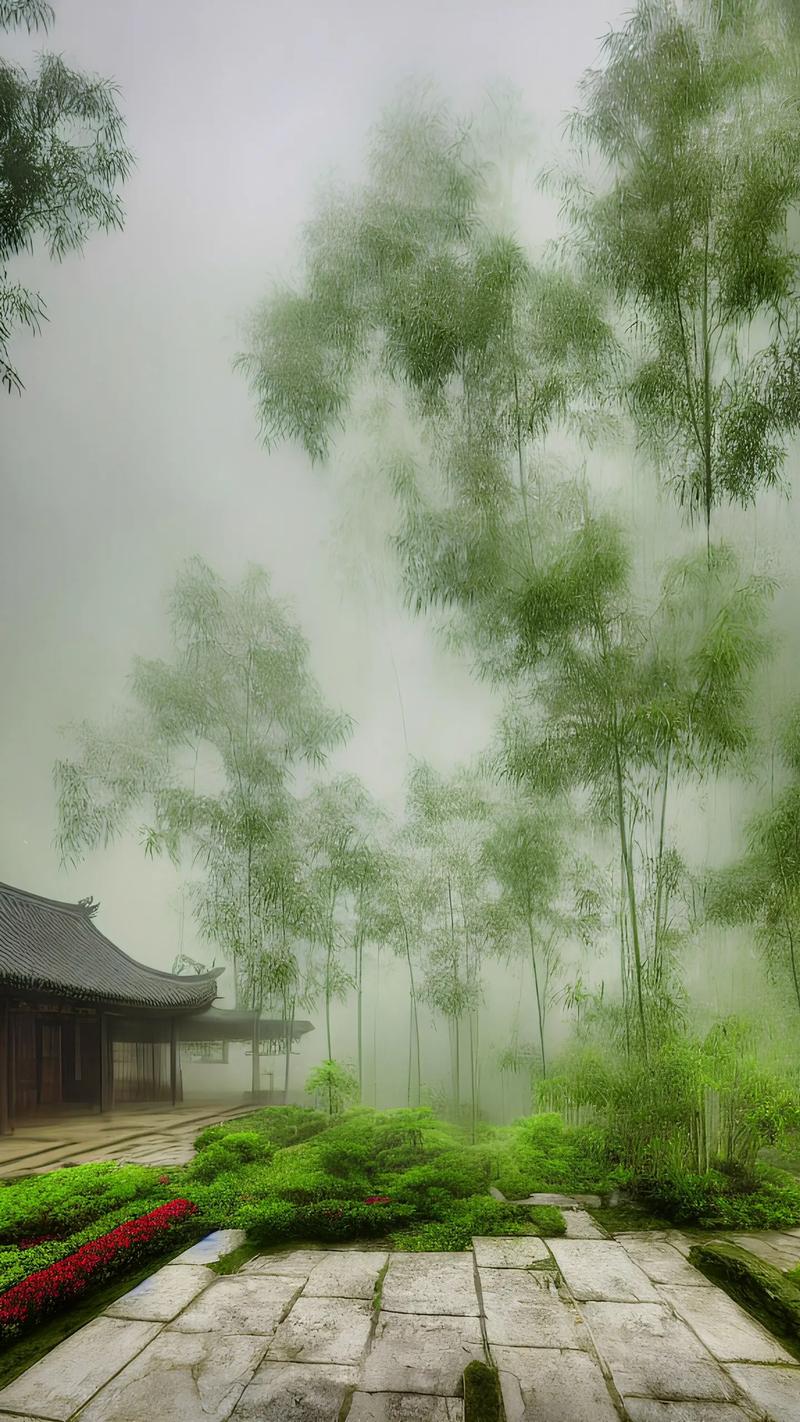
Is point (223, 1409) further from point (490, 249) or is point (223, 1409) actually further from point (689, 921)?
point (490, 249)

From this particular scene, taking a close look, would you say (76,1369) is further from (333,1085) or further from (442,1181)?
(333,1085)

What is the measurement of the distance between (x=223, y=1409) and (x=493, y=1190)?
1.82 m

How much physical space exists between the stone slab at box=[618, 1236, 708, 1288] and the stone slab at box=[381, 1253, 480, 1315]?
2.08 ft

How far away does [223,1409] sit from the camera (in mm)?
2082

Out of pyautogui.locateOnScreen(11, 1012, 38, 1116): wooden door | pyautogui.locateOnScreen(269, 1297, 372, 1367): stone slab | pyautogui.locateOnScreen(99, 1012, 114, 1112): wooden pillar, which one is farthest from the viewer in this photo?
pyautogui.locateOnScreen(99, 1012, 114, 1112): wooden pillar

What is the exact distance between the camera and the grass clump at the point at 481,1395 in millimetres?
2094

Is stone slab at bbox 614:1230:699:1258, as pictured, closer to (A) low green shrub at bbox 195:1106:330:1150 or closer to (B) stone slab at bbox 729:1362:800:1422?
(B) stone slab at bbox 729:1362:800:1422

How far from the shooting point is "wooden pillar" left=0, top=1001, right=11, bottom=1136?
3.29 metres

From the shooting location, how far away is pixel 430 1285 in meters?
2.70

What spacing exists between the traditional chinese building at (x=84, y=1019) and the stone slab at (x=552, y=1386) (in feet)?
6.72

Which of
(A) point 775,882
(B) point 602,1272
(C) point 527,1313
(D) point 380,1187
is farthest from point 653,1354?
(A) point 775,882

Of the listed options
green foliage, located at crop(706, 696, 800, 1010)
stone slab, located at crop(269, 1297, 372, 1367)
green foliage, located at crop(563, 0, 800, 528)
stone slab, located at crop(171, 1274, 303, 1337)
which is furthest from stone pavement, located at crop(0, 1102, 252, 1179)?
green foliage, located at crop(563, 0, 800, 528)

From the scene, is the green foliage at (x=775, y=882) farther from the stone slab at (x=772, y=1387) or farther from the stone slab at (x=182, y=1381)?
the stone slab at (x=182, y=1381)

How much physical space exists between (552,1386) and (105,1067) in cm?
250
